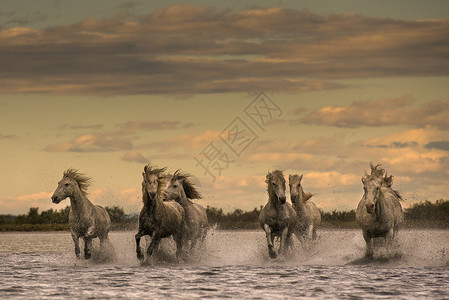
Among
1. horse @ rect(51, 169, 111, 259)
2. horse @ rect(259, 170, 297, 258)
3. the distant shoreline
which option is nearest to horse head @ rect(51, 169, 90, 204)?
horse @ rect(51, 169, 111, 259)

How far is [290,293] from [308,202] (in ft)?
33.3

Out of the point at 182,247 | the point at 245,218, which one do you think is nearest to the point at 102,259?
the point at 182,247

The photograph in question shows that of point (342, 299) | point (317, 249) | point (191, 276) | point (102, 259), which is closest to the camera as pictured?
point (342, 299)

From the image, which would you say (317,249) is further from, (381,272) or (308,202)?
(381,272)

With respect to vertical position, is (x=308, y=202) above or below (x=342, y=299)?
above

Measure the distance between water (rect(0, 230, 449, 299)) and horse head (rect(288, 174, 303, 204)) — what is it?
1.71 meters

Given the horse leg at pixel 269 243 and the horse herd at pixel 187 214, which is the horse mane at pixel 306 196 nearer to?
the horse herd at pixel 187 214

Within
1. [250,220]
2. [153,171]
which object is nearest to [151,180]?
[153,171]

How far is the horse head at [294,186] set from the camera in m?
22.5

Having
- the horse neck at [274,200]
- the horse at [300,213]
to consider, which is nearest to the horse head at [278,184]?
the horse neck at [274,200]

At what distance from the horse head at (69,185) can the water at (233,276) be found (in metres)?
2.00

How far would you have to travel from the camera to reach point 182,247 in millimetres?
21703

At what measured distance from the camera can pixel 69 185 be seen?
21266 mm

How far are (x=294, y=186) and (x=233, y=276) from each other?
5.04 metres
